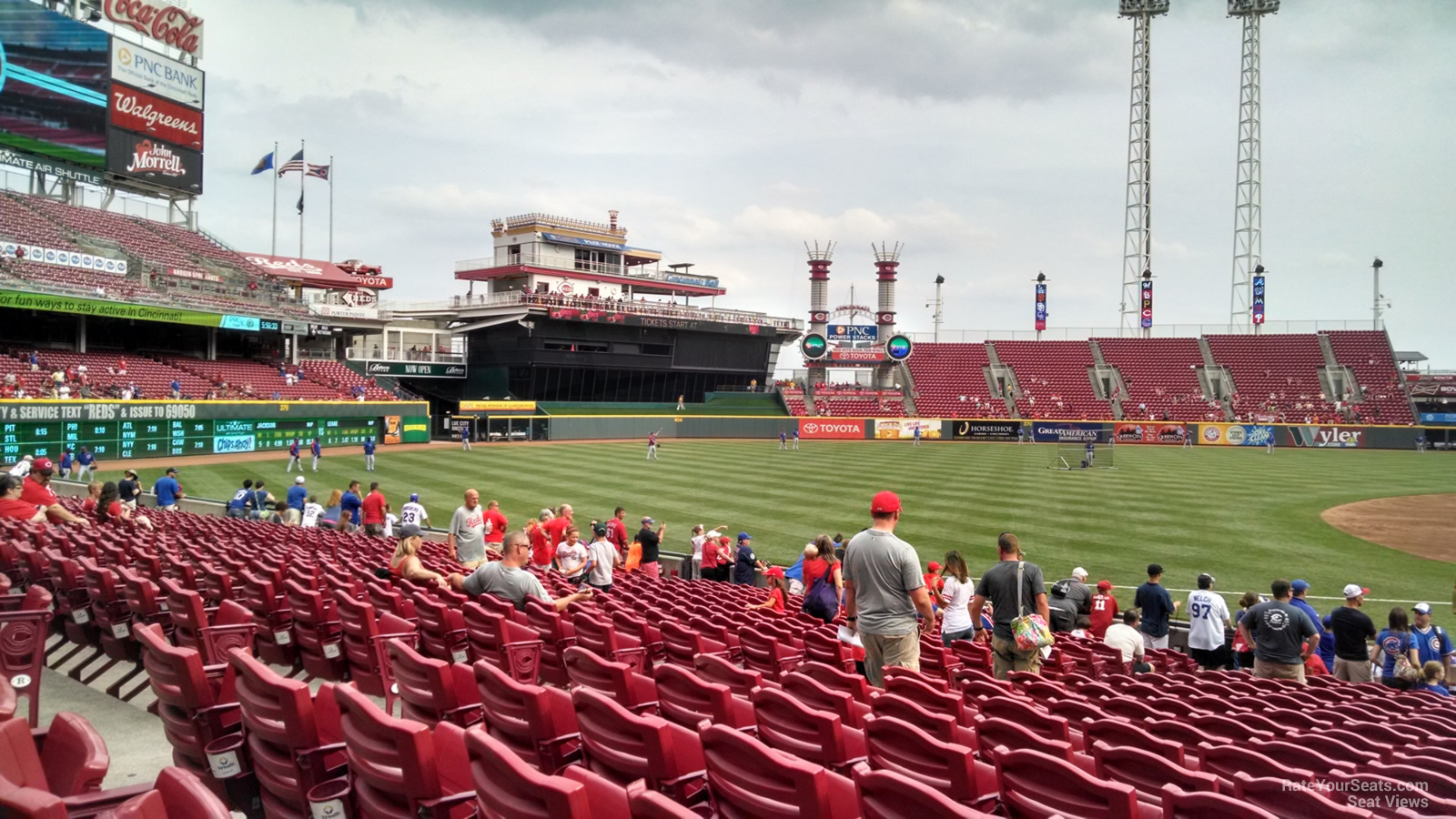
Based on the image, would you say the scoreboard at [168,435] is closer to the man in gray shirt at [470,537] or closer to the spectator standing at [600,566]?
the man in gray shirt at [470,537]

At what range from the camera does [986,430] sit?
6322cm

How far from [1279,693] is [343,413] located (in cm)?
4562

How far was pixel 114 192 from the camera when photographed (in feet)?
159

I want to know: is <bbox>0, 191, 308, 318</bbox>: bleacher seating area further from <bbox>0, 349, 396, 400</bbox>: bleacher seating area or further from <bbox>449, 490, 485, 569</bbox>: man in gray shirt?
<bbox>449, 490, 485, 569</bbox>: man in gray shirt

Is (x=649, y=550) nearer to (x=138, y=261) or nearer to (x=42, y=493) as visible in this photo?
(x=42, y=493)

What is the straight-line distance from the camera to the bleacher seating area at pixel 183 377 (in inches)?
1463

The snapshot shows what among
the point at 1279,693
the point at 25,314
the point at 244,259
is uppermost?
the point at 244,259

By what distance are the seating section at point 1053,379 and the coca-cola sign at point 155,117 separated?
2207 inches

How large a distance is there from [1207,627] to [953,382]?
6219 cm

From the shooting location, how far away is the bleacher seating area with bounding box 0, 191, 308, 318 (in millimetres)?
40000

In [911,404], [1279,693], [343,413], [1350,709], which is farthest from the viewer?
[911,404]

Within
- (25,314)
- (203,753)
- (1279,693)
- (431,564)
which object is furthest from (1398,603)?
(25,314)

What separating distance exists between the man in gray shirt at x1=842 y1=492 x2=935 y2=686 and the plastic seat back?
259 cm

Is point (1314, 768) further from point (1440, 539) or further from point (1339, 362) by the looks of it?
point (1339, 362)
